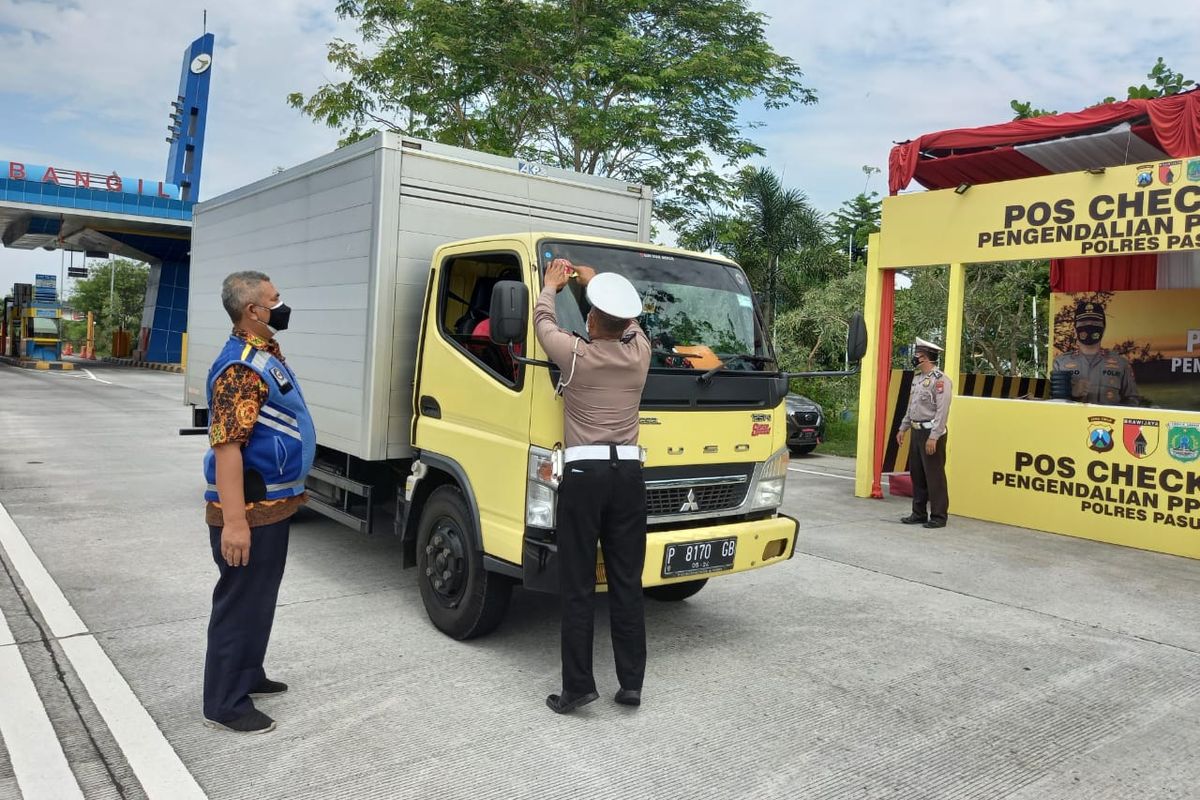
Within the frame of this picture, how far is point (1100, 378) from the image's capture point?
9.23m

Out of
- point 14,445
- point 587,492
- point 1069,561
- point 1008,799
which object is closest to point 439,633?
point 587,492

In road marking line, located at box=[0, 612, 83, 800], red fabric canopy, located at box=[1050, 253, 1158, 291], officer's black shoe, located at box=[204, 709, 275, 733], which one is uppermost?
red fabric canopy, located at box=[1050, 253, 1158, 291]

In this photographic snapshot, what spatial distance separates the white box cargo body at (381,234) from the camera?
5035mm

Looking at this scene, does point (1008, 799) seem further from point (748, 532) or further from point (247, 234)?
point (247, 234)

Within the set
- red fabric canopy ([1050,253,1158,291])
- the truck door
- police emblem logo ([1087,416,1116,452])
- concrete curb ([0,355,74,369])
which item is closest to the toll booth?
concrete curb ([0,355,74,369])

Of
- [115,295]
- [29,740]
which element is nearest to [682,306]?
[29,740]

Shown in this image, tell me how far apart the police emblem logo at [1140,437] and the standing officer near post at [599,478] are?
245 inches

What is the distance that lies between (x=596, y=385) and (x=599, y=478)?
400mm

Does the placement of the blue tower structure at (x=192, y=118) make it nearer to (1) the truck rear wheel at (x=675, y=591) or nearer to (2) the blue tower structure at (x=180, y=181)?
(2) the blue tower structure at (x=180, y=181)

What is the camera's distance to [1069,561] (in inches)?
286

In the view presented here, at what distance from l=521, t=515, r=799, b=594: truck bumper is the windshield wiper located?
747 mm

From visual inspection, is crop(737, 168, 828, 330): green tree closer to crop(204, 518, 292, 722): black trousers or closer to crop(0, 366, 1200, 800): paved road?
crop(0, 366, 1200, 800): paved road

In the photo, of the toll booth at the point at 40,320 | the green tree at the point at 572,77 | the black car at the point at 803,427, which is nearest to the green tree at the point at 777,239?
the green tree at the point at 572,77

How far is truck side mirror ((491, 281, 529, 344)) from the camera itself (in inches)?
151
